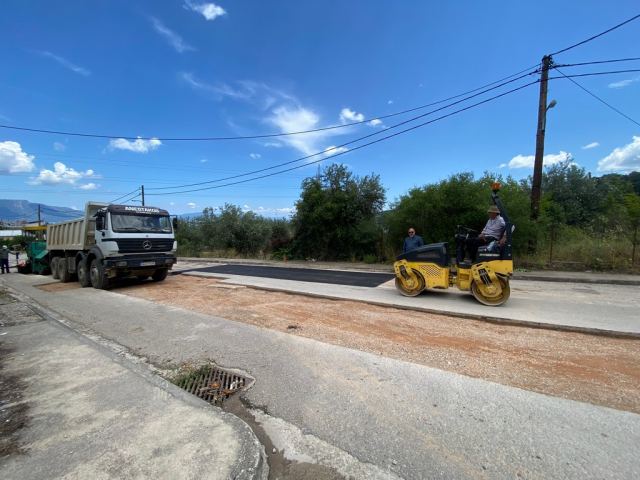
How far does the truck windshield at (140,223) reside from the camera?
10.3 meters

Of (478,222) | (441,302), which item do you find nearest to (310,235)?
(478,222)

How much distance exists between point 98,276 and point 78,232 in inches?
107

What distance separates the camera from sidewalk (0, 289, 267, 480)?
2.26 meters

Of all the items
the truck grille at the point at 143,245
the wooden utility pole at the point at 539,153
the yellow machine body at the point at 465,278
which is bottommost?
the yellow machine body at the point at 465,278

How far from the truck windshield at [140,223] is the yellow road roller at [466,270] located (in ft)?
27.7

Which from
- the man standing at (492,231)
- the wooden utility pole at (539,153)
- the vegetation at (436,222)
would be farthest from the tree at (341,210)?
the man standing at (492,231)

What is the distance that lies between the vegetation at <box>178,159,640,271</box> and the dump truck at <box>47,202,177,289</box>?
8823 millimetres

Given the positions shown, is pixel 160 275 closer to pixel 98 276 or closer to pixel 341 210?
pixel 98 276

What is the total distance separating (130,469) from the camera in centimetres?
224

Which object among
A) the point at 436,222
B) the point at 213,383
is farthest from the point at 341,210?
the point at 213,383

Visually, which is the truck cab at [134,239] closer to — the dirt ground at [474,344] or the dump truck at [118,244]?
the dump truck at [118,244]

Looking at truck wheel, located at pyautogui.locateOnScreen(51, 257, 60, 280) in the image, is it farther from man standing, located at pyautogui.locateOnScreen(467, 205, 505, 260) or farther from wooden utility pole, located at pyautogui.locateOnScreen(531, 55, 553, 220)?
wooden utility pole, located at pyautogui.locateOnScreen(531, 55, 553, 220)

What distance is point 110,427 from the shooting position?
108 inches

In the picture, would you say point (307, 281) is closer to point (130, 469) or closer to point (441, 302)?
point (441, 302)
